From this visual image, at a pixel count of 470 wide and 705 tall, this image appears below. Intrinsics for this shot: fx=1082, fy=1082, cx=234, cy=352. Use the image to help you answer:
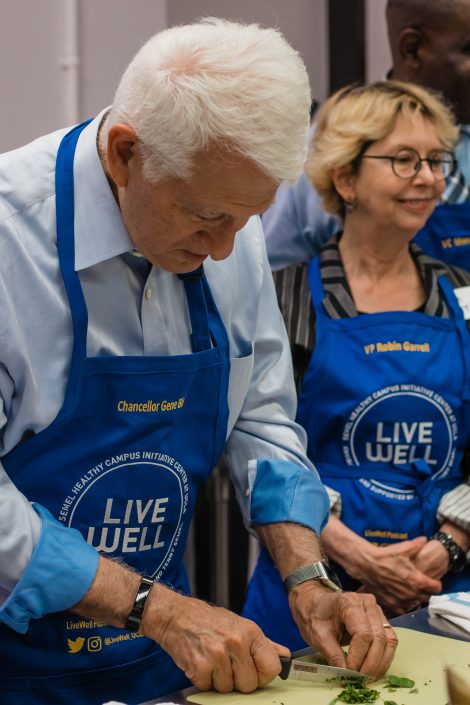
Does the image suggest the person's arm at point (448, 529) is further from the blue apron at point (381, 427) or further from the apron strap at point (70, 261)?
the apron strap at point (70, 261)

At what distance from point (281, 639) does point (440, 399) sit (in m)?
0.60

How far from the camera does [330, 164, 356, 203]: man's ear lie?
8.26ft

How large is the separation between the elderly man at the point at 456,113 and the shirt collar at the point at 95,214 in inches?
48.5

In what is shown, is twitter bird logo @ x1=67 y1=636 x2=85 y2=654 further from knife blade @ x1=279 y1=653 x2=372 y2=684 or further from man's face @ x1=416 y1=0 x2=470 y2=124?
man's face @ x1=416 y1=0 x2=470 y2=124

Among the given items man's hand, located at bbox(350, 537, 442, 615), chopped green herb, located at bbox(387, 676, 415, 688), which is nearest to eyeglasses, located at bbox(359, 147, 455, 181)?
man's hand, located at bbox(350, 537, 442, 615)

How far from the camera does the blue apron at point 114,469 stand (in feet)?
5.01

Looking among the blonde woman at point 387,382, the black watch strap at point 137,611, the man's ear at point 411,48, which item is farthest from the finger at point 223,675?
the man's ear at point 411,48

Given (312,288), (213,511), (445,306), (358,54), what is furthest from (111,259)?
(358,54)

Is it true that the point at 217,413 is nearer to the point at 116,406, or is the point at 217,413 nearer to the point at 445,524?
the point at 116,406

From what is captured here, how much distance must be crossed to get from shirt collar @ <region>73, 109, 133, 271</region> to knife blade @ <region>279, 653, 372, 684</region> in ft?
2.02

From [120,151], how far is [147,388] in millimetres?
345

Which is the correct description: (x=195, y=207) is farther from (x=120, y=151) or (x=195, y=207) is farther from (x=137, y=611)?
(x=137, y=611)

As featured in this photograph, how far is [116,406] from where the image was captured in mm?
1554

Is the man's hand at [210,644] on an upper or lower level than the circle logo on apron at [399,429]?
upper
